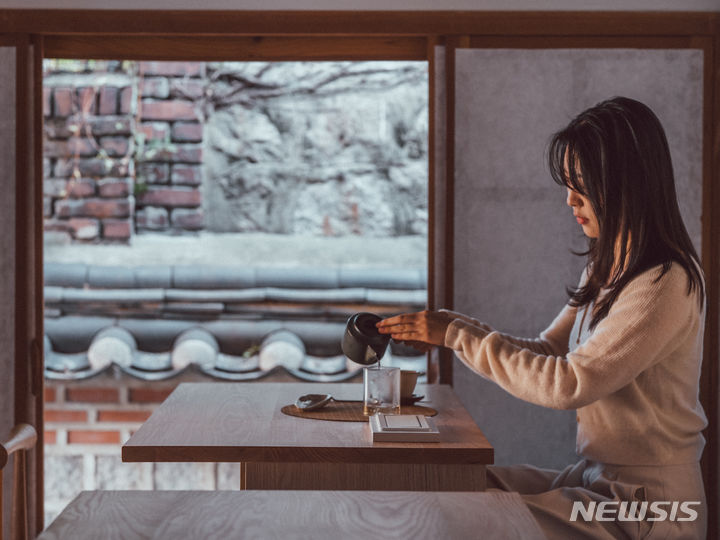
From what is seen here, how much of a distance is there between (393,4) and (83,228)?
Answer: 2047 millimetres

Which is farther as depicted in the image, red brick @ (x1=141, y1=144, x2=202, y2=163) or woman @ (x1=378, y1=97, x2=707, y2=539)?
red brick @ (x1=141, y1=144, x2=202, y2=163)

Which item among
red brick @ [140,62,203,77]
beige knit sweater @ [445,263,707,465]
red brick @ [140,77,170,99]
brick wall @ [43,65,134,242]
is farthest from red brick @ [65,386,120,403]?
beige knit sweater @ [445,263,707,465]

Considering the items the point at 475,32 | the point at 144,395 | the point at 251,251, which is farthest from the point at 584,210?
the point at 251,251

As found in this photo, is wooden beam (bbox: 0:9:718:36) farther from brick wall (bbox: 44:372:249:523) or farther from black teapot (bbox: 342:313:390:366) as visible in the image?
brick wall (bbox: 44:372:249:523)

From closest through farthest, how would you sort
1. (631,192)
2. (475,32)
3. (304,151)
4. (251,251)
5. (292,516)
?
(292,516) < (631,192) < (475,32) < (251,251) < (304,151)

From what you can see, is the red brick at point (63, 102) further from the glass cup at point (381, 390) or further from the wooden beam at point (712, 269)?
the wooden beam at point (712, 269)

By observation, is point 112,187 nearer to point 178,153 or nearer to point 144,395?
point 178,153

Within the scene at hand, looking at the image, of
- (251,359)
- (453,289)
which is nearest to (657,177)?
(453,289)

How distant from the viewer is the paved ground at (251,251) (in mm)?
3805

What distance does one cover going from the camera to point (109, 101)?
377cm

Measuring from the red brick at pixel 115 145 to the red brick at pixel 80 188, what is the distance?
6.9 inches

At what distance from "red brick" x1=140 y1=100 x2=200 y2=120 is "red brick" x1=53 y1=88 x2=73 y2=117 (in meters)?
0.35

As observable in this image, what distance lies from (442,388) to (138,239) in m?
2.24

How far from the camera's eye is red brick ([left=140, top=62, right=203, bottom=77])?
12.5ft
